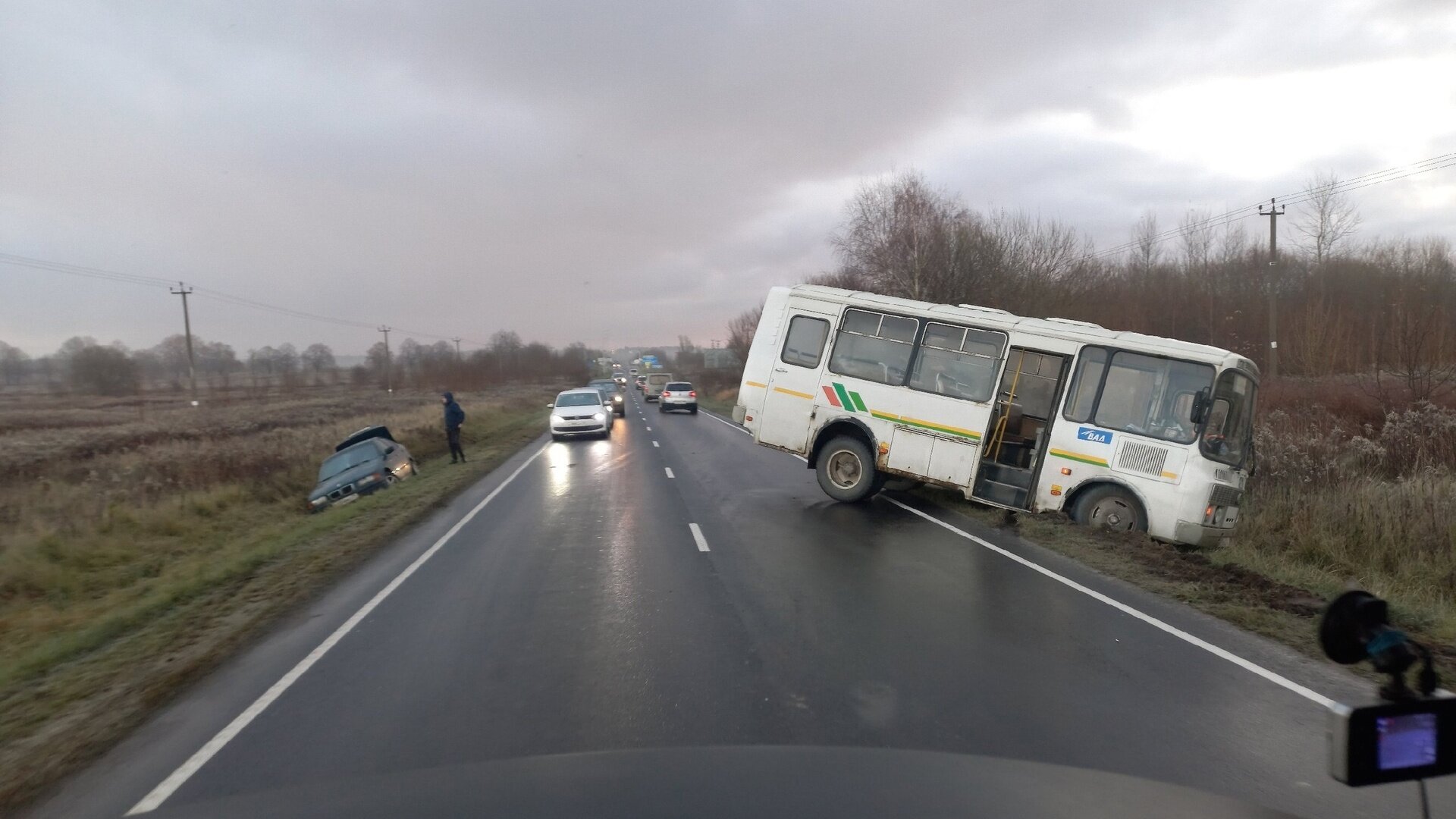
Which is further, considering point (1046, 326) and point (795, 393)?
point (795, 393)

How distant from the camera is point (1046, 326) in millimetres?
12383

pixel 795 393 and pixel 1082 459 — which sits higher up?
pixel 795 393

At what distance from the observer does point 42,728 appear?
5.18m

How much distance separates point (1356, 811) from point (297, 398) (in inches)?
2629

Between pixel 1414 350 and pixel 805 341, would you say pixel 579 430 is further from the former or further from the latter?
pixel 1414 350

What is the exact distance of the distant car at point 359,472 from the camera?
1681 centimetres

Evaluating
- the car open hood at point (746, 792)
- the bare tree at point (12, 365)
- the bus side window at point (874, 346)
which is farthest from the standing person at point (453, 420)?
the bare tree at point (12, 365)

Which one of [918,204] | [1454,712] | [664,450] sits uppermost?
[918,204]

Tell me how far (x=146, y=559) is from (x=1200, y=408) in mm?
15518

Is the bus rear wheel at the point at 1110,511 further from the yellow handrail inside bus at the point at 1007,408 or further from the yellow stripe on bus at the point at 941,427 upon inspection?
the yellow stripe on bus at the point at 941,427

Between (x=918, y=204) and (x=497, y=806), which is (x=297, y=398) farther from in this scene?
(x=497, y=806)

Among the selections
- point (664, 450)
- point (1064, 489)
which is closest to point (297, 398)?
point (664, 450)

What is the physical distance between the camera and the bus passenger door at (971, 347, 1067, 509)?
1213 cm

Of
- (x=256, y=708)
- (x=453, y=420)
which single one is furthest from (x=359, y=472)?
(x=256, y=708)
